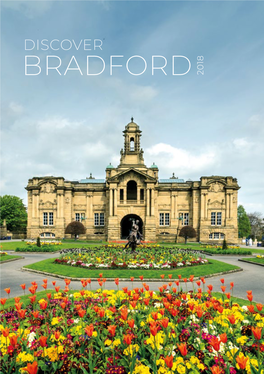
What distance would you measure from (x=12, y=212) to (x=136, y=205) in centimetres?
3863

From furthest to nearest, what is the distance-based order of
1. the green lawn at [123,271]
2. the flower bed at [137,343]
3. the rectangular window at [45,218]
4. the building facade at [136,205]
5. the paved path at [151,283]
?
1. the rectangular window at [45,218]
2. the building facade at [136,205]
3. the green lawn at [123,271]
4. the paved path at [151,283]
5. the flower bed at [137,343]

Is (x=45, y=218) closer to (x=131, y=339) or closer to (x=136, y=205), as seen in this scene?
(x=136, y=205)

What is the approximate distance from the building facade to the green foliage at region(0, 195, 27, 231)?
2038 cm

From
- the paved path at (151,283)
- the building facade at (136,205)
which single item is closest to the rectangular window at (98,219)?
the building facade at (136,205)

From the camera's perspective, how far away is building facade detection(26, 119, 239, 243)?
156 feet

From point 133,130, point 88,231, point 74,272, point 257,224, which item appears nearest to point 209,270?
point 74,272

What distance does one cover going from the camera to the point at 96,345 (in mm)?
5270

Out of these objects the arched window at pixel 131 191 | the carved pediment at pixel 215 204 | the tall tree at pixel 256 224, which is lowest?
the tall tree at pixel 256 224

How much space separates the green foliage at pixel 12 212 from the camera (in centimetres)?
6606

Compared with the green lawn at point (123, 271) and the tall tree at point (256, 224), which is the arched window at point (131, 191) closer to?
the green lawn at point (123, 271)

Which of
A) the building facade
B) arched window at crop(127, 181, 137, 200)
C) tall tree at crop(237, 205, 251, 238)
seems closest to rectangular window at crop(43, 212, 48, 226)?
the building facade

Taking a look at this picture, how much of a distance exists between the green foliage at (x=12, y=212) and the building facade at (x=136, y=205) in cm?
2038

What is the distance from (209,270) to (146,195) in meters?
31.2

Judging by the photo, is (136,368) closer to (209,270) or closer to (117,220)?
(209,270)
